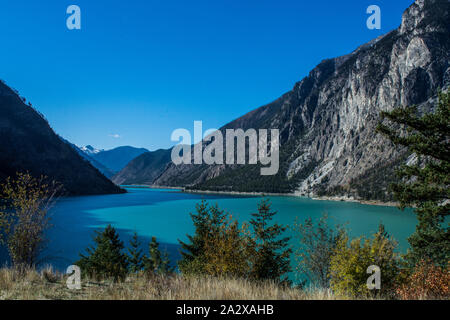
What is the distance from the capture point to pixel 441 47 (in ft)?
508

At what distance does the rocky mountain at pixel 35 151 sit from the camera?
431 ft

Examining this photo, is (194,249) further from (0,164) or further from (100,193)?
(100,193)

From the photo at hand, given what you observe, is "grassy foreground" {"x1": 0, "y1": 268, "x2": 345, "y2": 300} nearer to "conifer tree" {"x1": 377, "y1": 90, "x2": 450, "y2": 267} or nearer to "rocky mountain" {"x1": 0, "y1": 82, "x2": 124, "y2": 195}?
"conifer tree" {"x1": 377, "y1": 90, "x2": 450, "y2": 267}

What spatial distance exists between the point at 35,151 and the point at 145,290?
166 meters

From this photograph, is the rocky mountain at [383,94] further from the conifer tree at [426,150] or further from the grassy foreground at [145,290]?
the grassy foreground at [145,290]

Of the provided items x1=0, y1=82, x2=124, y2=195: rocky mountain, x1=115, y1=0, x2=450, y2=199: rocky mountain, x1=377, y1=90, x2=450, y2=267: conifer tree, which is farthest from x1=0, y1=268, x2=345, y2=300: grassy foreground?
x1=0, y1=82, x2=124, y2=195: rocky mountain

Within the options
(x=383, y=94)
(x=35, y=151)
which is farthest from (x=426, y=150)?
(x=383, y=94)

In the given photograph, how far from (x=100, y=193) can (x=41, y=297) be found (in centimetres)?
18787

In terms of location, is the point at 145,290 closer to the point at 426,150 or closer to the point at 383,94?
the point at 426,150

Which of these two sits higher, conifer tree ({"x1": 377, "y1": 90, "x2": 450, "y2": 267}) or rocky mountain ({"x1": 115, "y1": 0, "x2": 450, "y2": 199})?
rocky mountain ({"x1": 115, "y1": 0, "x2": 450, "y2": 199})

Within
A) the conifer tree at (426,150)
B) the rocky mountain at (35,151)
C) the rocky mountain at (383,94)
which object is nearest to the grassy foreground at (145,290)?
the conifer tree at (426,150)

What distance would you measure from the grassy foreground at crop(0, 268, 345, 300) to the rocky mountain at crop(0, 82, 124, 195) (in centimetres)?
13605

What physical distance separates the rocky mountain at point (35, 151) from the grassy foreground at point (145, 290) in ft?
446

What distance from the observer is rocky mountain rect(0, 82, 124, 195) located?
431ft
